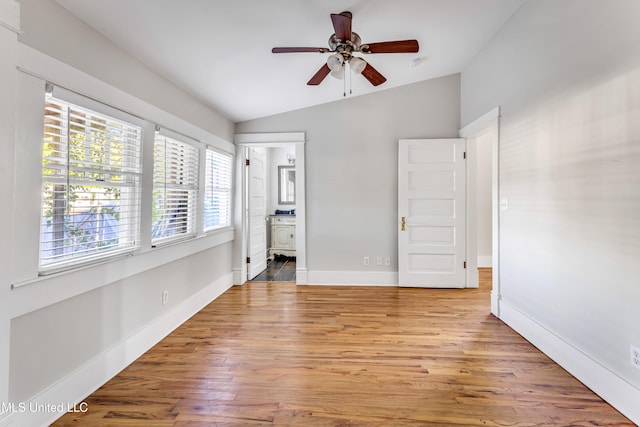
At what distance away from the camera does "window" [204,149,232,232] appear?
348 centimetres

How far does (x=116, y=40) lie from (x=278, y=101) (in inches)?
76.0

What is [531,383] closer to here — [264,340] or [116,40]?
[264,340]

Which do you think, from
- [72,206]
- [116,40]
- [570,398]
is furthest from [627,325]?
[116,40]

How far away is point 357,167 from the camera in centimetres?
408

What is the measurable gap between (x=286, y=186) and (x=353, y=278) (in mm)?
2952

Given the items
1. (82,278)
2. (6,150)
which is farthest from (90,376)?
(6,150)

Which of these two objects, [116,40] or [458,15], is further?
[458,15]

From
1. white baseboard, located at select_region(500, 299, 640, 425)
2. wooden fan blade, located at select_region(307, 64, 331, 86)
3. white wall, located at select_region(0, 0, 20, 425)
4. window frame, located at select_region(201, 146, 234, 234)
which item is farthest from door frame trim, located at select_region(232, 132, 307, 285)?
white wall, located at select_region(0, 0, 20, 425)

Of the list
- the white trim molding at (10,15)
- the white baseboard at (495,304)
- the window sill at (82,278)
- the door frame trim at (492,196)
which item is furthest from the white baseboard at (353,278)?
the white trim molding at (10,15)

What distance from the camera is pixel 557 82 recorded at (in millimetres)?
2180

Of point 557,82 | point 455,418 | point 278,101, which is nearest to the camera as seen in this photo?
point 455,418

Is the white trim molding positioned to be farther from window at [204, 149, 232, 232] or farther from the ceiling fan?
window at [204, 149, 232, 232]

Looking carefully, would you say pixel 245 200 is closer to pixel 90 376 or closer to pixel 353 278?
pixel 353 278

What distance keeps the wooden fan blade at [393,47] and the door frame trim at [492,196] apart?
141cm
